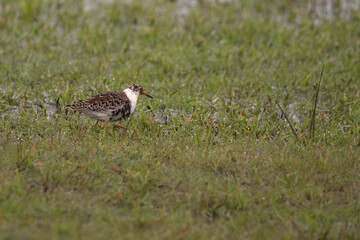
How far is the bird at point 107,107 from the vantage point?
21.9 feet

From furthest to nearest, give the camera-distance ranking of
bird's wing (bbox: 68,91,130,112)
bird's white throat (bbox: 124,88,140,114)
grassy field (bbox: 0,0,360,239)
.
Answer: bird's white throat (bbox: 124,88,140,114)
bird's wing (bbox: 68,91,130,112)
grassy field (bbox: 0,0,360,239)

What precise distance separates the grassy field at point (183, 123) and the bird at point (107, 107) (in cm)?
23

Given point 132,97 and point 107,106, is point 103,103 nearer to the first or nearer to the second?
point 107,106

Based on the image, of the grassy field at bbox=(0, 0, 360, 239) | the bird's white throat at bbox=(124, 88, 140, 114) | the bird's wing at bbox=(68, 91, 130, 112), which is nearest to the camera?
the grassy field at bbox=(0, 0, 360, 239)

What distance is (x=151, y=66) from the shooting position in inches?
373

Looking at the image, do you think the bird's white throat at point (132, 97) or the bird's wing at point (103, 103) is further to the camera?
the bird's white throat at point (132, 97)

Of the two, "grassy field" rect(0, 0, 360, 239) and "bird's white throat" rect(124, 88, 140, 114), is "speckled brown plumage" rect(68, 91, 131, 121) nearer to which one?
"bird's white throat" rect(124, 88, 140, 114)

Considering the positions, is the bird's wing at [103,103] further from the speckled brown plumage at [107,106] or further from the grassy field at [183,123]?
the grassy field at [183,123]

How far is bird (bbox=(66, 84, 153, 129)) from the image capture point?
6680 millimetres

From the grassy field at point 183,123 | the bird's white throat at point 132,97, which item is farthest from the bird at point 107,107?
the grassy field at point 183,123

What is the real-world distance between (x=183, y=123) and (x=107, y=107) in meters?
1.16

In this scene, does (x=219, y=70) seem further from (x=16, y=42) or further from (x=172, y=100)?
(x=16, y=42)

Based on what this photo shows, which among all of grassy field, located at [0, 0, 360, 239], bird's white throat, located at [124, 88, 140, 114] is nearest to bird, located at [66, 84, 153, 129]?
bird's white throat, located at [124, 88, 140, 114]

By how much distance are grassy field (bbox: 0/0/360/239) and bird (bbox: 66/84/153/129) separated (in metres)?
0.23
